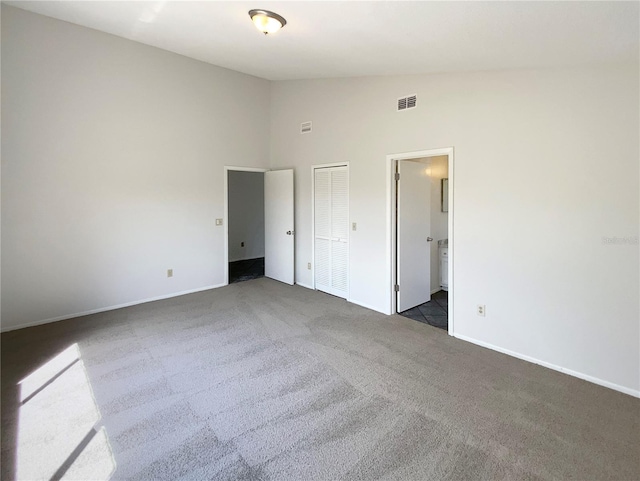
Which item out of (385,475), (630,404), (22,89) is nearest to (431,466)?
(385,475)

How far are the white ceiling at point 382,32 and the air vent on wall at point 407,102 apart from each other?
0.27 metres

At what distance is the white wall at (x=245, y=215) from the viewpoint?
7.47 meters

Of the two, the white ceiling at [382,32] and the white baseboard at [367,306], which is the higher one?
the white ceiling at [382,32]

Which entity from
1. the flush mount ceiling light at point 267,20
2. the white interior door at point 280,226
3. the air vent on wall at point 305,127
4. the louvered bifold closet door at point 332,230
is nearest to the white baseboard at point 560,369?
the louvered bifold closet door at point 332,230

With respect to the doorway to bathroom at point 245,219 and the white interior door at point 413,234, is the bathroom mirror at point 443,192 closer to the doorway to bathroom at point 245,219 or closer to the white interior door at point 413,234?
the white interior door at point 413,234

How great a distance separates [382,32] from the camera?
2.70m

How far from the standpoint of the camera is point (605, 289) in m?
2.57

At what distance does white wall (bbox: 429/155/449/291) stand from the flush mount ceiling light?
9.75 ft

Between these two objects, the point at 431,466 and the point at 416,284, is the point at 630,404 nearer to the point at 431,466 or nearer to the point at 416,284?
the point at 431,466

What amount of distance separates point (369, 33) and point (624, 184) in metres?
2.27

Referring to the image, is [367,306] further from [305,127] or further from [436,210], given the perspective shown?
[305,127]

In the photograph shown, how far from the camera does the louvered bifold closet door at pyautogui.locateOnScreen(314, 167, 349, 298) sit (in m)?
4.74

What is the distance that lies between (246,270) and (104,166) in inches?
125

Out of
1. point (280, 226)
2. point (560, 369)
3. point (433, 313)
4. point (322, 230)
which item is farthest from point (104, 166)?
point (560, 369)
